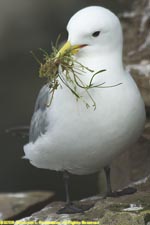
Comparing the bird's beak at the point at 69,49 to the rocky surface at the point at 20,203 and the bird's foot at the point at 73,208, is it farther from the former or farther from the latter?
the rocky surface at the point at 20,203

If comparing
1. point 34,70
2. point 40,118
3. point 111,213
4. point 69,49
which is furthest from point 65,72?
point 34,70

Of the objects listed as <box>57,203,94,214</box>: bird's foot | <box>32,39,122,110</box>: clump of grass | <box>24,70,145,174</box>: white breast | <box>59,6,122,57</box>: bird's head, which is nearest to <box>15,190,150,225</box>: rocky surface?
<box>57,203,94,214</box>: bird's foot

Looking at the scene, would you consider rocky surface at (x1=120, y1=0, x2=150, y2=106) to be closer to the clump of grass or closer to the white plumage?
the white plumage

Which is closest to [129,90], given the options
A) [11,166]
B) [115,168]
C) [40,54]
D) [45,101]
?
[45,101]

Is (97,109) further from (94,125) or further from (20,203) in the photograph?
(20,203)

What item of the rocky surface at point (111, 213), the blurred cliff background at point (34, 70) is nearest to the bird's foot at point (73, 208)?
the rocky surface at point (111, 213)

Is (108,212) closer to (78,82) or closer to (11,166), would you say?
(78,82)
